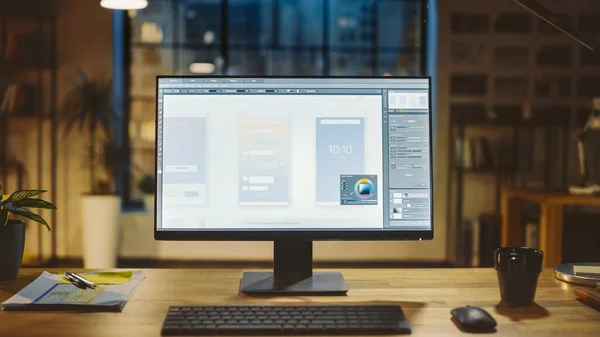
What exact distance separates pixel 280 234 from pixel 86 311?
1.38 feet

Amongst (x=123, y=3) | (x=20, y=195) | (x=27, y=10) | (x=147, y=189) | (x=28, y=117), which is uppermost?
(x=27, y=10)

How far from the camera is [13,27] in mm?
5008

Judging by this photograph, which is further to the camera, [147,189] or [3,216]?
[147,189]

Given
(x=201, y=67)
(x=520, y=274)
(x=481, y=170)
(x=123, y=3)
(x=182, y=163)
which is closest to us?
(x=520, y=274)

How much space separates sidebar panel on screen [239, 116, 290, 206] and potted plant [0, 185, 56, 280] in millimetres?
436

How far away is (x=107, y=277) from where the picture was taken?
4.63 ft

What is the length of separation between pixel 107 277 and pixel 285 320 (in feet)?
1.73

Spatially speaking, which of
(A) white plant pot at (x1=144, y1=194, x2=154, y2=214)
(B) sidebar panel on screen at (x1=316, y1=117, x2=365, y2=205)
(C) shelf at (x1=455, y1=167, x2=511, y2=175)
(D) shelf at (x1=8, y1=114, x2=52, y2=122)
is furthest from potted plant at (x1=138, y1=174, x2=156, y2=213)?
(B) sidebar panel on screen at (x1=316, y1=117, x2=365, y2=205)

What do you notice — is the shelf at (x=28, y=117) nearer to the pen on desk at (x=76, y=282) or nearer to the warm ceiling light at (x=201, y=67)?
the warm ceiling light at (x=201, y=67)

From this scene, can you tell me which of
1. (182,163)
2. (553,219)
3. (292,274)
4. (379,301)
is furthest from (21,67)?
(379,301)

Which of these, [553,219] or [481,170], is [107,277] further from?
[481,170]

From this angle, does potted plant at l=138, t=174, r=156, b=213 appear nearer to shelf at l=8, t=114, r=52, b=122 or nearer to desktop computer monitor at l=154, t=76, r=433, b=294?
shelf at l=8, t=114, r=52, b=122

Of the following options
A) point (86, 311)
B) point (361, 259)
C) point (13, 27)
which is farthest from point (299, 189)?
point (13, 27)

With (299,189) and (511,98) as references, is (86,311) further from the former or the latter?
(511,98)
